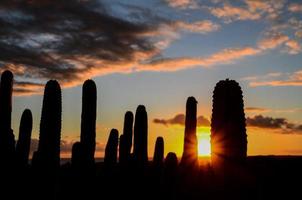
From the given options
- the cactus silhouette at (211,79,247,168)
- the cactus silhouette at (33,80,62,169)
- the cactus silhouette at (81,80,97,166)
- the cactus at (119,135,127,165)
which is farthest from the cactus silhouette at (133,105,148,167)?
the cactus silhouette at (211,79,247,168)

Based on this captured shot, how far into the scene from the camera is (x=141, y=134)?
20375mm

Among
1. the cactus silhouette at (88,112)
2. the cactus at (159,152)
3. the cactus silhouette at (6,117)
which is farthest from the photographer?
the cactus at (159,152)

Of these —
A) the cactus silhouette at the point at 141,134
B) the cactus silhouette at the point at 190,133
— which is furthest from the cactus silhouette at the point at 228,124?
the cactus silhouette at the point at 190,133

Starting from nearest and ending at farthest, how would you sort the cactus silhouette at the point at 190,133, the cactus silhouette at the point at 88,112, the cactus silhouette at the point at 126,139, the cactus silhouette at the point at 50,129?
the cactus silhouette at the point at 50,129, the cactus silhouette at the point at 88,112, the cactus silhouette at the point at 126,139, the cactus silhouette at the point at 190,133

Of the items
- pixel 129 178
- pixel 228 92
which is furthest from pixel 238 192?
pixel 129 178

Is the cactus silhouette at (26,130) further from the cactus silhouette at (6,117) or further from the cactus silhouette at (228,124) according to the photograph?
the cactus silhouette at (228,124)

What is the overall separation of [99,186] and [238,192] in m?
5.05

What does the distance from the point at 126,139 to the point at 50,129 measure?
6143 millimetres

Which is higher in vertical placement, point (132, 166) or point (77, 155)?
point (77, 155)

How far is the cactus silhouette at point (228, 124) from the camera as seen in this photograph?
470 inches

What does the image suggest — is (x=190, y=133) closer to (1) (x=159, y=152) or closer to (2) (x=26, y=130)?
(1) (x=159, y=152)

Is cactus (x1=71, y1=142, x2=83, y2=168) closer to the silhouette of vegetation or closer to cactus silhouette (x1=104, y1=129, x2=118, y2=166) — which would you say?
the silhouette of vegetation

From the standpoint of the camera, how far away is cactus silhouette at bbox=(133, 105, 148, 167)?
20.0m

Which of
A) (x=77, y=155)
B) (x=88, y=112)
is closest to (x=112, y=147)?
(x=88, y=112)
